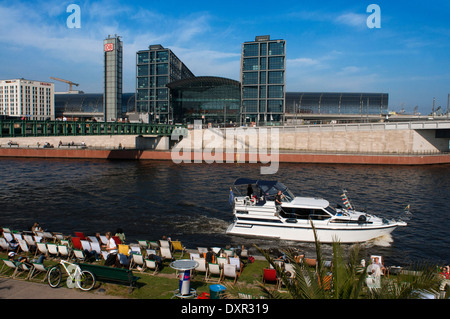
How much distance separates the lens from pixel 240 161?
67000 mm

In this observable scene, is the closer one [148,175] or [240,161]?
[148,175]

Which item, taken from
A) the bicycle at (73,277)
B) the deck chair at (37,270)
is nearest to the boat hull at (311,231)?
the bicycle at (73,277)

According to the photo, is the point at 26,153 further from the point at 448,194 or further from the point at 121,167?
the point at 448,194

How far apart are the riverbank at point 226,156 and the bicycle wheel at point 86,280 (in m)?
56.1

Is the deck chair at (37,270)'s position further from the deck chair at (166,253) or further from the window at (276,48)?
the window at (276,48)

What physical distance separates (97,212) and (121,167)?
103 feet

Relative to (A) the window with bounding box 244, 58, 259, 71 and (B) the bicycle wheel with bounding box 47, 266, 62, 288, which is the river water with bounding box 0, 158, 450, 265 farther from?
(A) the window with bounding box 244, 58, 259, 71

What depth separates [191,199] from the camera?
33688 mm

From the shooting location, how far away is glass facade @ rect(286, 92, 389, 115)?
114 meters

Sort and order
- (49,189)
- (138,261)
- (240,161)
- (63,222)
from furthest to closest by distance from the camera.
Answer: (240,161) → (49,189) → (63,222) → (138,261)
